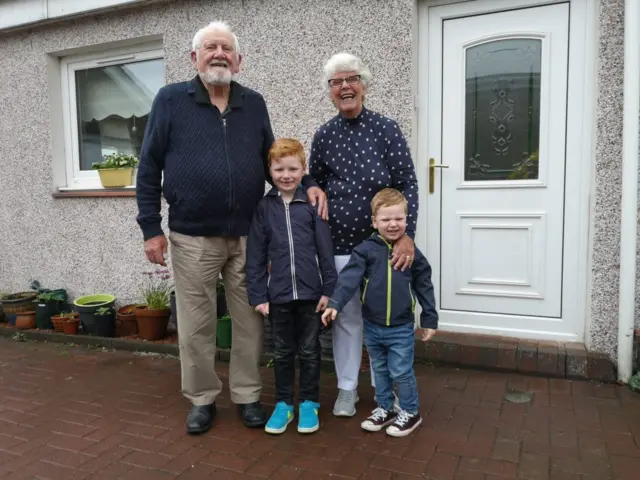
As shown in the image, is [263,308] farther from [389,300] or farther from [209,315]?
[389,300]

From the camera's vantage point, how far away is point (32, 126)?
5219 mm

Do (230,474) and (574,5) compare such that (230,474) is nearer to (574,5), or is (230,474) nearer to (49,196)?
(574,5)

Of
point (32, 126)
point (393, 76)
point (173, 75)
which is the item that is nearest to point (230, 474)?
point (393, 76)

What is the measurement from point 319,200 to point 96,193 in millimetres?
2967

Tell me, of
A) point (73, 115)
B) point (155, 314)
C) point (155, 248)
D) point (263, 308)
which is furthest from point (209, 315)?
point (73, 115)

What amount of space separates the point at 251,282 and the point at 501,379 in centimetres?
178

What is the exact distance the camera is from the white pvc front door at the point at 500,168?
11.6 ft

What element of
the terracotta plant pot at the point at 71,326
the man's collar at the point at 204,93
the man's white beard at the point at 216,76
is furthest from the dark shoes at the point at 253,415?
the terracotta plant pot at the point at 71,326

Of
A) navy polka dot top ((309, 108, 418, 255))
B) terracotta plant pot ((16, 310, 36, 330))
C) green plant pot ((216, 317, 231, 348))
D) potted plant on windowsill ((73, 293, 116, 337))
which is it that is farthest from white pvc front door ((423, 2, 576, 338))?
terracotta plant pot ((16, 310, 36, 330))

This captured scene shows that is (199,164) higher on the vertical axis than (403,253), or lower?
higher

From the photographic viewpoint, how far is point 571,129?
3465 millimetres

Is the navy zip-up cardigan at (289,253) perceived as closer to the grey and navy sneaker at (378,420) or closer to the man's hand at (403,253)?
the man's hand at (403,253)

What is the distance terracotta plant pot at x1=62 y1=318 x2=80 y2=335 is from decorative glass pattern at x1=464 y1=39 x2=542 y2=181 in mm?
3529

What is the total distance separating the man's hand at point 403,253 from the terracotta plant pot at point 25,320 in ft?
12.7
